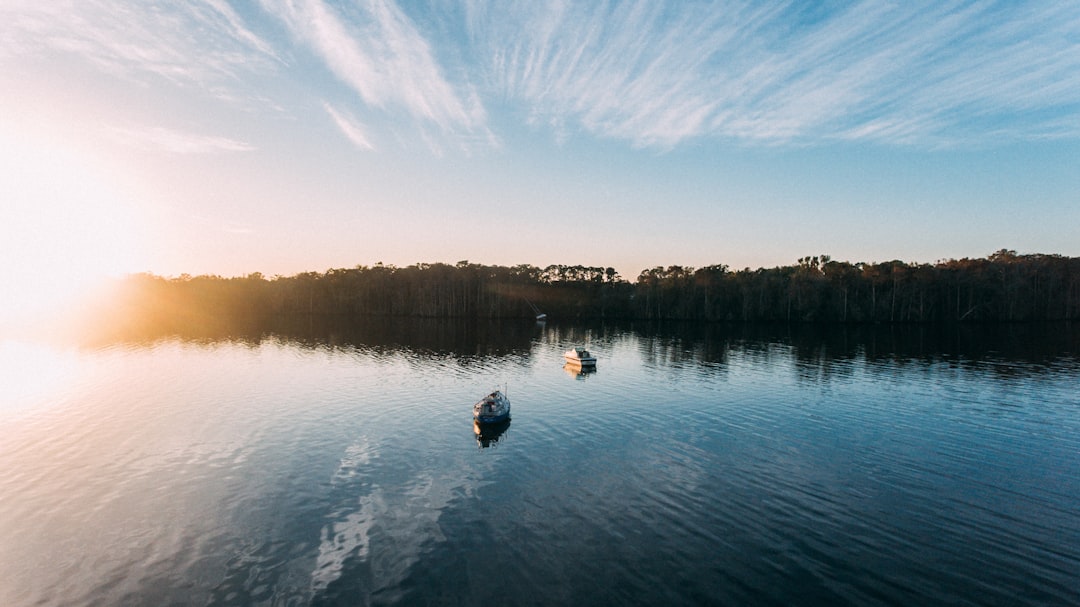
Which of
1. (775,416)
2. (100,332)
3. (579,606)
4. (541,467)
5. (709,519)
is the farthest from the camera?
(100,332)

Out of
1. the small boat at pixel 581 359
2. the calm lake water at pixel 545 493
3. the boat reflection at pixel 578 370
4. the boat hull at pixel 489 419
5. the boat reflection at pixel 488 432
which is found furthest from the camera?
the small boat at pixel 581 359

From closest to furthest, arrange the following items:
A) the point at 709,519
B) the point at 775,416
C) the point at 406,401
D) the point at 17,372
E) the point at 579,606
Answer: the point at 579,606 < the point at 709,519 < the point at 775,416 < the point at 406,401 < the point at 17,372

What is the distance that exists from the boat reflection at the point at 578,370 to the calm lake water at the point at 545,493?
965 cm

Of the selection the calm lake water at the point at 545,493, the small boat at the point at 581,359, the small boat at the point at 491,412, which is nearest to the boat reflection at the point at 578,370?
the small boat at the point at 581,359

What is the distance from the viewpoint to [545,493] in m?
31.8

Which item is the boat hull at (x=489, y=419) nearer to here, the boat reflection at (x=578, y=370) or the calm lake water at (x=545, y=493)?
the calm lake water at (x=545, y=493)

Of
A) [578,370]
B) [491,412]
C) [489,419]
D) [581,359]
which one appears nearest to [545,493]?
[489,419]

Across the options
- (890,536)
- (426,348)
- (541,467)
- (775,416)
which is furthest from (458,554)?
(426,348)

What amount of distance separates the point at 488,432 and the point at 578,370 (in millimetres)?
40994

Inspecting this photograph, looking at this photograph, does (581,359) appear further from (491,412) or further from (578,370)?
(491,412)

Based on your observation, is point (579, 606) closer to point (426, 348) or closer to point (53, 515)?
point (53, 515)

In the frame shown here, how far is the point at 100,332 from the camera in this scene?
153 meters

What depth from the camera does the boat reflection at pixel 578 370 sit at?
3280 inches

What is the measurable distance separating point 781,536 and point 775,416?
99.9 ft
